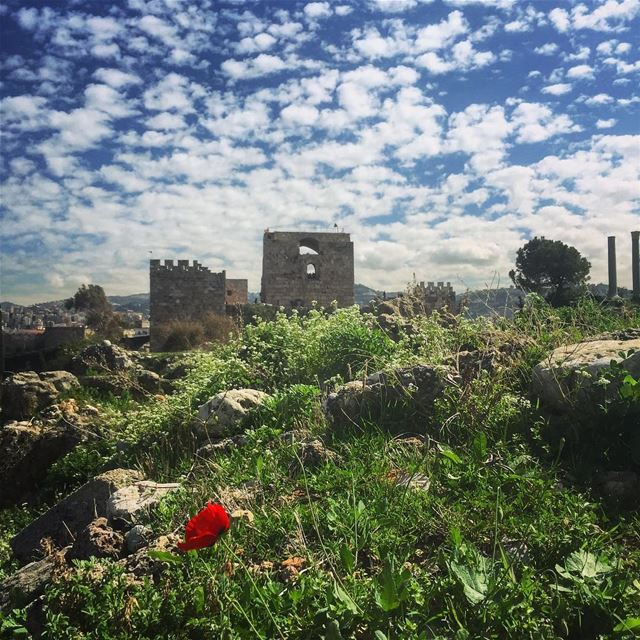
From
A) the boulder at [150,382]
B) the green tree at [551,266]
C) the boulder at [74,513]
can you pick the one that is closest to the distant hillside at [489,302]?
the boulder at [74,513]

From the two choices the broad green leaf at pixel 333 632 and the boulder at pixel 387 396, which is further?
the boulder at pixel 387 396

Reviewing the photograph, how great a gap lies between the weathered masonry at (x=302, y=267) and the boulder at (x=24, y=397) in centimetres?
2456

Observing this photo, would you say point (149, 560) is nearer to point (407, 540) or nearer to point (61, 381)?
point (407, 540)

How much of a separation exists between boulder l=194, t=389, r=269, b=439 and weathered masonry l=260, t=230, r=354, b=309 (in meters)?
28.8

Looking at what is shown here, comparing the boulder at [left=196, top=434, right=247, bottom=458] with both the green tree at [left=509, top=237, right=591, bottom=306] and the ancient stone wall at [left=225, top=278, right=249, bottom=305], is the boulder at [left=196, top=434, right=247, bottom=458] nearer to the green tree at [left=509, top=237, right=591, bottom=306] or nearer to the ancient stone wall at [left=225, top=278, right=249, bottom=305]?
the green tree at [left=509, top=237, right=591, bottom=306]

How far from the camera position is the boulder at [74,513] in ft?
15.5

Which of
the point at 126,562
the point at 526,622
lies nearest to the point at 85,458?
the point at 126,562

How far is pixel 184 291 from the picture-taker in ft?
95.5

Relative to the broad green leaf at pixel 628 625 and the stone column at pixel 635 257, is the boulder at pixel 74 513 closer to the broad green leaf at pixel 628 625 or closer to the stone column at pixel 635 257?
the broad green leaf at pixel 628 625

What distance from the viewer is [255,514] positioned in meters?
3.38

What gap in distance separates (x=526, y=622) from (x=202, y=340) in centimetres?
1988

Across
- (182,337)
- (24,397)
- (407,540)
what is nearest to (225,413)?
(407,540)

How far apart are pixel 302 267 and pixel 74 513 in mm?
30642

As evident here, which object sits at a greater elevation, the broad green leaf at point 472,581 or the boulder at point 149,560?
the broad green leaf at point 472,581
